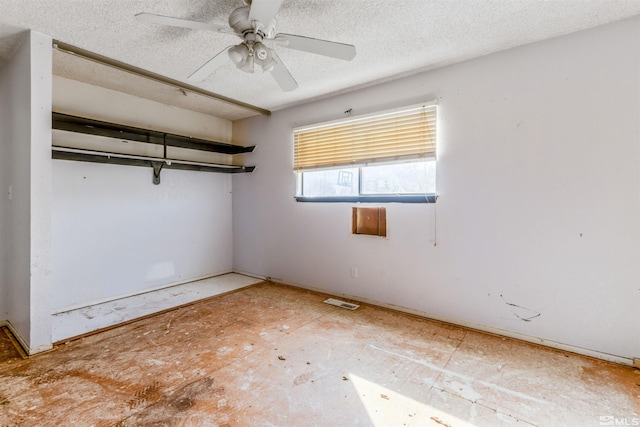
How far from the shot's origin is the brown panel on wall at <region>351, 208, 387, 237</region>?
3404 mm

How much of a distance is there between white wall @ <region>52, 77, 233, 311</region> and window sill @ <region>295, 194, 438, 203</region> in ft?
5.43

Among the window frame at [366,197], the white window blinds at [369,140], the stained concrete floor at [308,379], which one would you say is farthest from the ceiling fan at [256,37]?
the stained concrete floor at [308,379]

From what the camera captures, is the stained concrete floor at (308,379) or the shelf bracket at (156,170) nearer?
the stained concrete floor at (308,379)

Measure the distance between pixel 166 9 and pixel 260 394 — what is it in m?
2.67

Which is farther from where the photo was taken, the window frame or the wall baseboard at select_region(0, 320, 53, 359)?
the window frame

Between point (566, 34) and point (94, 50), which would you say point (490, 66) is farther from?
point (94, 50)

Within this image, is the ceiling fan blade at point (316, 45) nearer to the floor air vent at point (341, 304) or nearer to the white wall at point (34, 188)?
the white wall at point (34, 188)

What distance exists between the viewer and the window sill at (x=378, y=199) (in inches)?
122

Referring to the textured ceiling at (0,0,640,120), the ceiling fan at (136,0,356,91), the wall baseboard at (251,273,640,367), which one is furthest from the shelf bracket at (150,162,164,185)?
the wall baseboard at (251,273,640,367)

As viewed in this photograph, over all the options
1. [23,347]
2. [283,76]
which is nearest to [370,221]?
[283,76]

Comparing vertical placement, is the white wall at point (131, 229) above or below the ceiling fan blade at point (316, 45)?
below

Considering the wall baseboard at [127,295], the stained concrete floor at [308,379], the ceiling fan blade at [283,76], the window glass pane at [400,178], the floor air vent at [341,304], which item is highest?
the ceiling fan blade at [283,76]

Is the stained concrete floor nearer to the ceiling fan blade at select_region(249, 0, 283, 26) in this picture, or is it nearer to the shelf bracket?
the shelf bracket

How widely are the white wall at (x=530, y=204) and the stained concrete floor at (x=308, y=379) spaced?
336mm
